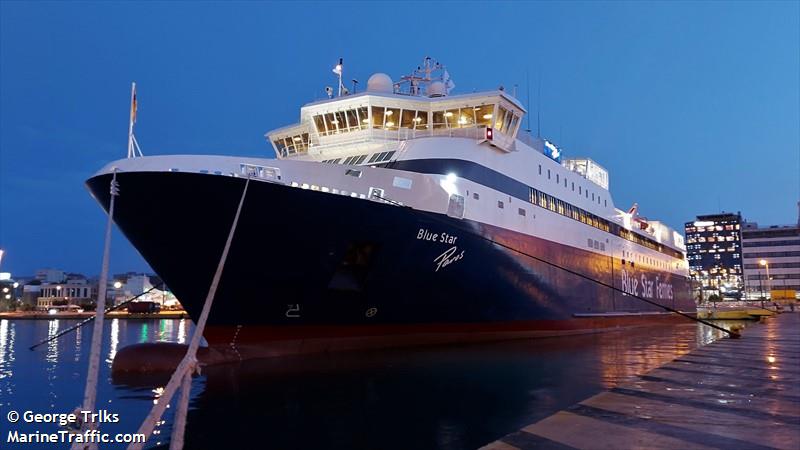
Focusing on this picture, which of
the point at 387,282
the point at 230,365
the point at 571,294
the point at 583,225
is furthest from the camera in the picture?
the point at 583,225

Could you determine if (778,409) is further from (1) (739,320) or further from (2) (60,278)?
(2) (60,278)

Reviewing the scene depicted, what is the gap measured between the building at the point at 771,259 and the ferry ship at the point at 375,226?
351ft

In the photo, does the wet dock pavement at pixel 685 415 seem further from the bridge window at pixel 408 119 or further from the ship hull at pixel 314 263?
the bridge window at pixel 408 119

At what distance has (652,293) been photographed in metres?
36.3

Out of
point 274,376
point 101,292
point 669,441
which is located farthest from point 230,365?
point 669,441

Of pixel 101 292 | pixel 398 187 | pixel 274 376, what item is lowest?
pixel 274 376

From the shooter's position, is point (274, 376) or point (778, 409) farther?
point (274, 376)

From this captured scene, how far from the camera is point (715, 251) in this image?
152000mm

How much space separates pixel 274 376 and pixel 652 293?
98.2 feet

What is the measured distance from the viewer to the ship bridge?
1995cm

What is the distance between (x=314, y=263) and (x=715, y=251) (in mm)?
162296

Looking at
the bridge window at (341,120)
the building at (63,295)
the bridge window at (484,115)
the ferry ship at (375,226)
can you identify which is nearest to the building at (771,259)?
the ferry ship at (375,226)

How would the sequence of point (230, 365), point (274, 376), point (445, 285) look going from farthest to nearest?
point (445, 285), point (230, 365), point (274, 376)

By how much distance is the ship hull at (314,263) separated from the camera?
1372 centimetres
